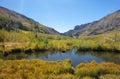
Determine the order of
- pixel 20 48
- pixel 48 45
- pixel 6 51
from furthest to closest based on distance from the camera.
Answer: pixel 48 45, pixel 20 48, pixel 6 51

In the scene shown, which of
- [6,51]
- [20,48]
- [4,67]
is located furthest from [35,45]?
[4,67]

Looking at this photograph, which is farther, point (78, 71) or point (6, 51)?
point (6, 51)

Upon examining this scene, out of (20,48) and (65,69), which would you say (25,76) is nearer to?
(65,69)

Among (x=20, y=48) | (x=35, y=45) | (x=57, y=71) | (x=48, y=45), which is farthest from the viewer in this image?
(x=48, y=45)

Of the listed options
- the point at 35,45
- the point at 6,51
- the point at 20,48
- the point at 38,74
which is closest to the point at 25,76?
the point at 38,74

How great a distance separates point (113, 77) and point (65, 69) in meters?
9.34

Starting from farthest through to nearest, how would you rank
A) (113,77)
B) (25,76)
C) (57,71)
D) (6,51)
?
(6,51)
(57,71)
(113,77)
(25,76)

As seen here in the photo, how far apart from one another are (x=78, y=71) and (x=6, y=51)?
186ft

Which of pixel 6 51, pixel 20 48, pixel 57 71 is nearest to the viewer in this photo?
pixel 57 71

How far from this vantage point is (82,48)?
11675 cm

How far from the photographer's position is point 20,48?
330ft

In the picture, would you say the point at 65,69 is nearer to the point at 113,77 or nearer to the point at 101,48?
the point at 113,77

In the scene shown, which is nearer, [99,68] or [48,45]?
[99,68]

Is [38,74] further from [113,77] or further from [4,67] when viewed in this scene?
[113,77]
